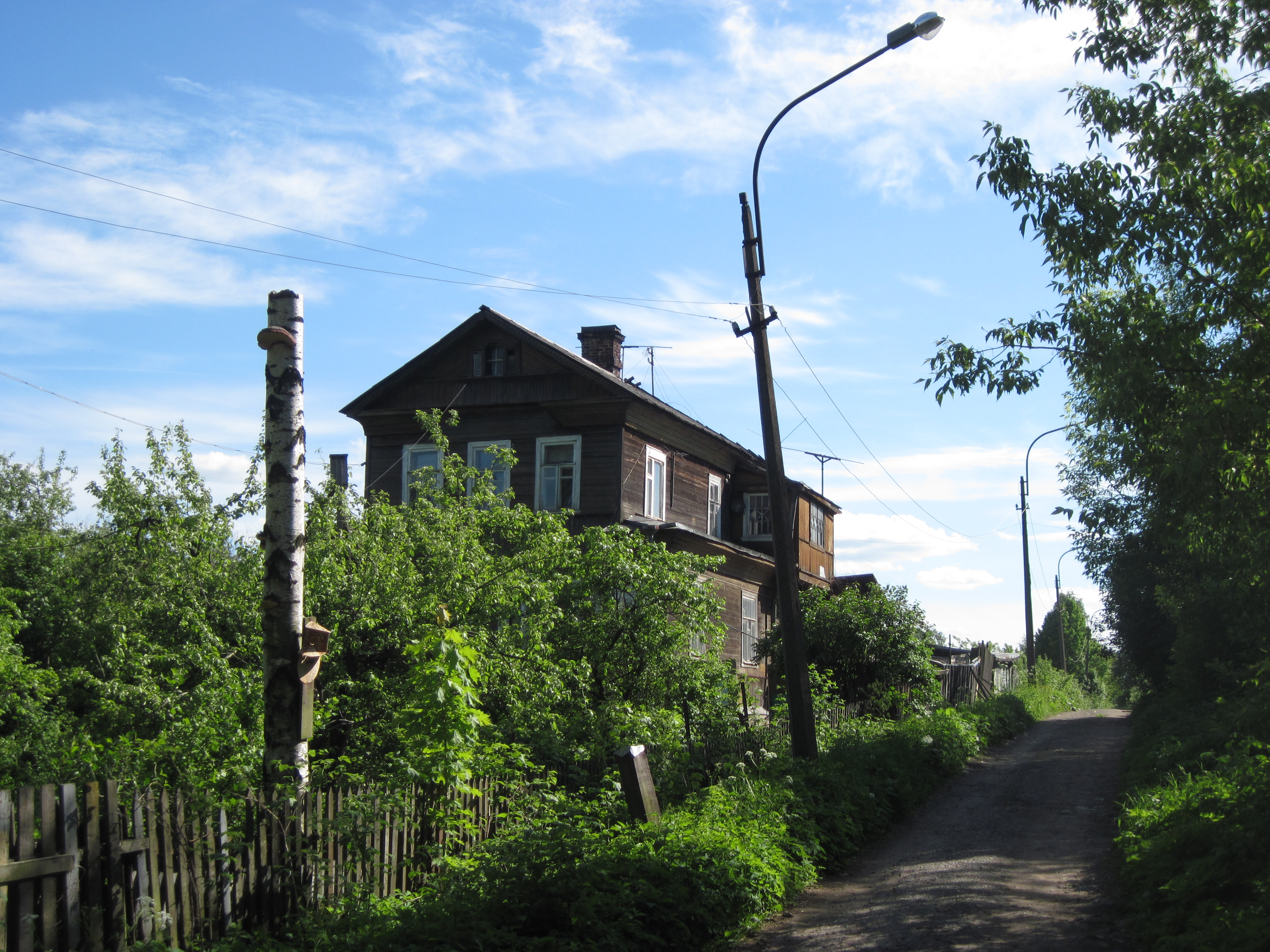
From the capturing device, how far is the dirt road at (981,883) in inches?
286

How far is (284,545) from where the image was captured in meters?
6.30

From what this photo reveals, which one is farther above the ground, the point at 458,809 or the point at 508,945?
the point at 458,809

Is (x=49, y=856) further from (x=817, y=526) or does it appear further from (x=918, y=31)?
(x=817, y=526)

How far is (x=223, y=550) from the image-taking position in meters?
11.9

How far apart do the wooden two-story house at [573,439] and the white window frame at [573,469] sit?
0.03 meters

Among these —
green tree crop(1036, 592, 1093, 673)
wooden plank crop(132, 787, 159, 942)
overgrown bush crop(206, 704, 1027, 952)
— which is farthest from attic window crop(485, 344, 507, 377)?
green tree crop(1036, 592, 1093, 673)

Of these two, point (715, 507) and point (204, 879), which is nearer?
point (204, 879)

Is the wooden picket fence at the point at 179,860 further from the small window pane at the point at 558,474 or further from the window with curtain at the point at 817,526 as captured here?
the window with curtain at the point at 817,526

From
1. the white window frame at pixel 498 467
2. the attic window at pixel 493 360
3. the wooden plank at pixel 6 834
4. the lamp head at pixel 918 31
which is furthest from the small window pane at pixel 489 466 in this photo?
the wooden plank at pixel 6 834

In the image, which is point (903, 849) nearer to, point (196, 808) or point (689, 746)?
point (689, 746)

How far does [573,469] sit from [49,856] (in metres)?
19.9

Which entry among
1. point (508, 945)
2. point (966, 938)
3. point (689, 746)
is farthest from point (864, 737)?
point (508, 945)

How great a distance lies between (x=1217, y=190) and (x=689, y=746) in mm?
8517

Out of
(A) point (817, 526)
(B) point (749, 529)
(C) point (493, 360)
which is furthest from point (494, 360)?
(A) point (817, 526)
